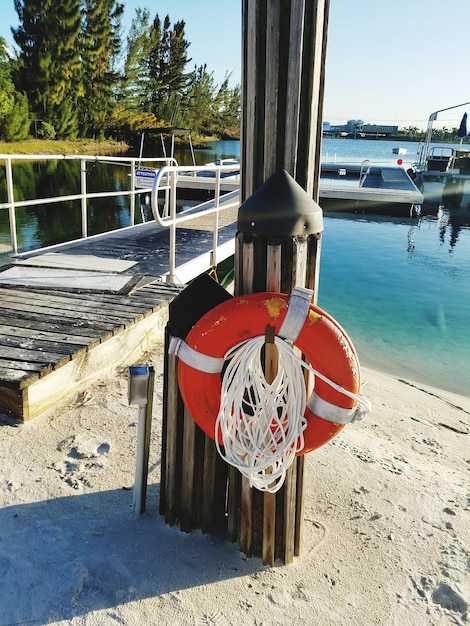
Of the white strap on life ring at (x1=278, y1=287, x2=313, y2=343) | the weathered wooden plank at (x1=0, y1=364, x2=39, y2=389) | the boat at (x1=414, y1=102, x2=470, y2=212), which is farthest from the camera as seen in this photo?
the boat at (x1=414, y1=102, x2=470, y2=212)

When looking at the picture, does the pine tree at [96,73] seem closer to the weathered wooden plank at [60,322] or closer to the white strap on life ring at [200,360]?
the weathered wooden plank at [60,322]

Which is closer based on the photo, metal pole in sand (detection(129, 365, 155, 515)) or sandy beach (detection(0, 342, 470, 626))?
sandy beach (detection(0, 342, 470, 626))

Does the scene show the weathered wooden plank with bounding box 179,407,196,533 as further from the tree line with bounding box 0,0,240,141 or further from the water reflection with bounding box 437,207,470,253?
the tree line with bounding box 0,0,240,141

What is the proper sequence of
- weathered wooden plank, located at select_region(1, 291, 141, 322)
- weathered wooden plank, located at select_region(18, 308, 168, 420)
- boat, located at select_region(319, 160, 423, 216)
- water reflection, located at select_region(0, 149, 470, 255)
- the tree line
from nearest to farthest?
weathered wooden plank, located at select_region(18, 308, 168, 420)
weathered wooden plank, located at select_region(1, 291, 141, 322)
water reflection, located at select_region(0, 149, 470, 255)
boat, located at select_region(319, 160, 423, 216)
the tree line

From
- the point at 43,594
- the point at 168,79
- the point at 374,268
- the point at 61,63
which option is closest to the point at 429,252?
the point at 374,268

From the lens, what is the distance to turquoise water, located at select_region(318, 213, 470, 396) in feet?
18.2

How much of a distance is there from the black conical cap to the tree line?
1082 inches

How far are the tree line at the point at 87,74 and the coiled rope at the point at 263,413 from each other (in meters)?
27.7

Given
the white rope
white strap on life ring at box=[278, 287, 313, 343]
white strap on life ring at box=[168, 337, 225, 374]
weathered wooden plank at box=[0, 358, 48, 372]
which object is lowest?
weathered wooden plank at box=[0, 358, 48, 372]

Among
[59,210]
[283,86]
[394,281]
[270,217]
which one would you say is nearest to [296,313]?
[270,217]

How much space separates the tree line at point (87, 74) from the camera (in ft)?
107

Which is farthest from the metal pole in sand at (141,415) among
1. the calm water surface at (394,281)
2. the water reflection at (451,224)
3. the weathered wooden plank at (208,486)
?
the water reflection at (451,224)

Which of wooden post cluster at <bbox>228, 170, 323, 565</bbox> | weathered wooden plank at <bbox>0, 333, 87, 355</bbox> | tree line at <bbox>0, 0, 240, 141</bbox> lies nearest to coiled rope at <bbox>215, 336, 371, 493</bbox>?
wooden post cluster at <bbox>228, 170, 323, 565</bbox>

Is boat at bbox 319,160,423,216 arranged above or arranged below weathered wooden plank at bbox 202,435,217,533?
above
